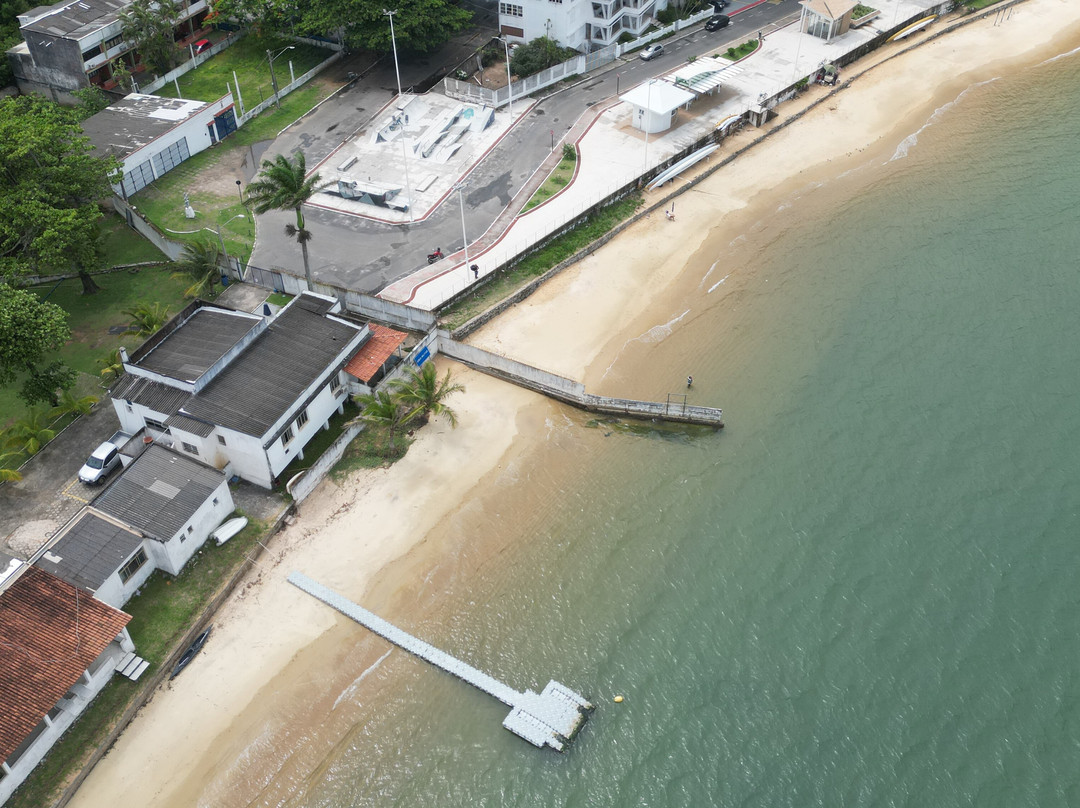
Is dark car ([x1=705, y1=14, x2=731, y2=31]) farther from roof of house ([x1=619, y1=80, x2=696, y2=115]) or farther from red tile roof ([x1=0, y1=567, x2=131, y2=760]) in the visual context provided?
red tile roof ([x1=0, y1=567, x2=131, y2=760])

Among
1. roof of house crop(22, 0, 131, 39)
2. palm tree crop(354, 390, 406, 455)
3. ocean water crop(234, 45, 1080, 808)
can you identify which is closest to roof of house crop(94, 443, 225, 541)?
palm tree crop(354, 390, 406, 455)

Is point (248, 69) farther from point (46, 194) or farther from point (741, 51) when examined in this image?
point (741, 51)

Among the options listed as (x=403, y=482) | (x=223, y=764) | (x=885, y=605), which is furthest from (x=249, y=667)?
(x=885, y=605)

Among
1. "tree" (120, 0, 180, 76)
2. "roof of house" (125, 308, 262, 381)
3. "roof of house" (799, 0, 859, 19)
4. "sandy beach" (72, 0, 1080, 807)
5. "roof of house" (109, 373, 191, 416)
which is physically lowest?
"sandy beach" (72, 0, 1080, 807)

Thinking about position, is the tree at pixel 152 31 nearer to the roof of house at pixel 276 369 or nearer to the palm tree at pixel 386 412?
the roof of house at pixel 276 369

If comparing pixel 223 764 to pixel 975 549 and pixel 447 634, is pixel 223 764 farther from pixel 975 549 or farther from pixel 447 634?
pixel 975 549

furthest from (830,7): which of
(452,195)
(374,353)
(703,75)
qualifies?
(374,353)

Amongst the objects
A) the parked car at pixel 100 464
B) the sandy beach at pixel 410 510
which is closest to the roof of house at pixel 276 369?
the parked car at pixel 100 464
